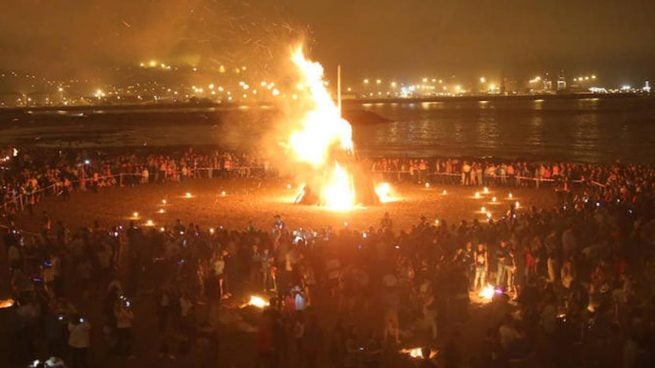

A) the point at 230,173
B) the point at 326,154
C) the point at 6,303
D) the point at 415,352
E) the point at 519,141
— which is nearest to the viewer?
the point at 415,352

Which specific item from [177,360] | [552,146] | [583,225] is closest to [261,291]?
[177,360]

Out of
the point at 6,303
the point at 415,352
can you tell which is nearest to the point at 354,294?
the point at 415,352

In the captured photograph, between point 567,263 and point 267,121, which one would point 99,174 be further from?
point 267,121

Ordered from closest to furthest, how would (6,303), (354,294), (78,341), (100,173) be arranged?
(78,341), (354,294), (6,303), (100,173)

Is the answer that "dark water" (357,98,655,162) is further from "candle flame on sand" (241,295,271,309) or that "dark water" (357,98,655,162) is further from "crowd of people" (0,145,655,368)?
"candle flame on sand" (241,295,271,309)

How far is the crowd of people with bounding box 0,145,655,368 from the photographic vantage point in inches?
483

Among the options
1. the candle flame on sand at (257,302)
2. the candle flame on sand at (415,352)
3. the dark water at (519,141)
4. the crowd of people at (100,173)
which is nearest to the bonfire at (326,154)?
the crowd of people at (100,173)

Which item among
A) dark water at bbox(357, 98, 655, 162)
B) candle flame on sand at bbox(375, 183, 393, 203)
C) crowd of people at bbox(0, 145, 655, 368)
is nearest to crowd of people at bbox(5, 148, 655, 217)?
candle flame on sand at bbox(375, 183, 393, 203)

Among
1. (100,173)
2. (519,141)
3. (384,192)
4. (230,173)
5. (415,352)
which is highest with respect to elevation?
(519,141)

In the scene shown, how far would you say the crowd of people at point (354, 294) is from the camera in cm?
1227

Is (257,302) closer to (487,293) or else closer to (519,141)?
(487,293)

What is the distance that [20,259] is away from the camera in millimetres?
17031

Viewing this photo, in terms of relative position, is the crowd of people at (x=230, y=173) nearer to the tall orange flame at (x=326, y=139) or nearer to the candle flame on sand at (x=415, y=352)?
the tall orange flame at (x=326, y=139)

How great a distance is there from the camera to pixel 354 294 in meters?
15.1
